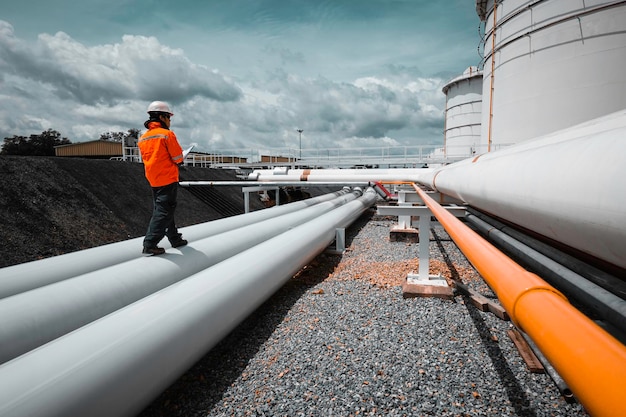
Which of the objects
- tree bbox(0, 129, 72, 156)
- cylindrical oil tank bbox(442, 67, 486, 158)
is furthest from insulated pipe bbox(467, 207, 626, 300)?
tree bbox(0, 129, 72, 156)

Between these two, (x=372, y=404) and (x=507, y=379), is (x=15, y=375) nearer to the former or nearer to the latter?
(x=372, y=404)

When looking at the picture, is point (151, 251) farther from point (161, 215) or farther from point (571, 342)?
point (571, 342)

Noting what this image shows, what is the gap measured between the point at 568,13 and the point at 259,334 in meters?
10.7

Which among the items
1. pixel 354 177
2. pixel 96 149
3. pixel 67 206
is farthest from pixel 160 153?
pixel 96 149

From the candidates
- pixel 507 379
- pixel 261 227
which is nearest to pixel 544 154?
pixel 507 379

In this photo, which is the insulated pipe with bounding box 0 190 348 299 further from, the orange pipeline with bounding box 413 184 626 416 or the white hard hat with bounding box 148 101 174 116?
the orange pipeline with bounding box 413 184 626 416

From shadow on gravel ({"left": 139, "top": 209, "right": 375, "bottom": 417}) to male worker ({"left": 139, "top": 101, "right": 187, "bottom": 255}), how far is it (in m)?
0.98

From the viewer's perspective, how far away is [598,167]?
95cm

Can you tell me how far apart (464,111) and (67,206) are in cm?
1861

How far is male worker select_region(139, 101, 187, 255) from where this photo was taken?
287 cm

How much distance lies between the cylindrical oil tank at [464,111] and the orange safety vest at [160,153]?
57.7 feet

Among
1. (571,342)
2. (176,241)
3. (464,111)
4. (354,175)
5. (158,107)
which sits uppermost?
(464,111)

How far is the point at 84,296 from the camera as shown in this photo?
6.94ft

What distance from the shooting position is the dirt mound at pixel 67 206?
5.57 metres
